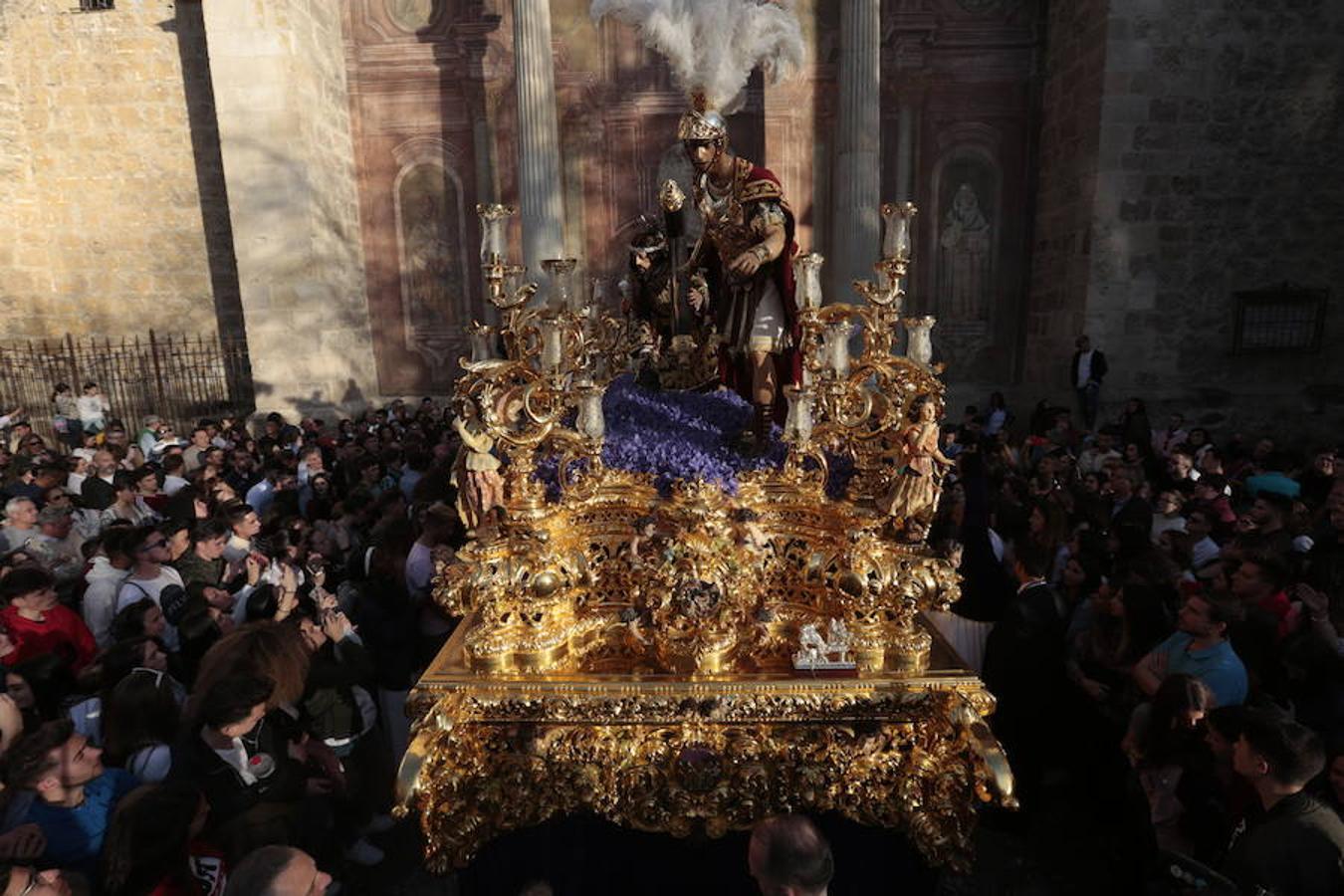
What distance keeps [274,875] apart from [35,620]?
2826mm

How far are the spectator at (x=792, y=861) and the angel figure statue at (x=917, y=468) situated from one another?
153cm

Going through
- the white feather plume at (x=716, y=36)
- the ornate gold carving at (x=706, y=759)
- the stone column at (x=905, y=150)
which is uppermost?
the stone column at (x=905, y=150)

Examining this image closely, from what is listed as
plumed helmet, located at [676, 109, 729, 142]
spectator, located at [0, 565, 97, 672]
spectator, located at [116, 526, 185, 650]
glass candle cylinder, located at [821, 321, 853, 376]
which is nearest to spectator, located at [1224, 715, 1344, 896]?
glass candle cylinder, located at [821, 321, 853, 376]

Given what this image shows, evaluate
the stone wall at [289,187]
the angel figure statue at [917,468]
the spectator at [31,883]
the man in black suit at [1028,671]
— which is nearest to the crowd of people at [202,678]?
the spectator at [31,883]

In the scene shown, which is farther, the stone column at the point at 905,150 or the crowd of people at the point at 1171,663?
the stone column at the point at 905,150

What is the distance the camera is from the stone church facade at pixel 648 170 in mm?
11016

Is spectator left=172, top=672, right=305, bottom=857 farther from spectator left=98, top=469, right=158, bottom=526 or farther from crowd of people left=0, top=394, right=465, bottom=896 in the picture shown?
spectator left=98, top=469, right=158, bottom=526

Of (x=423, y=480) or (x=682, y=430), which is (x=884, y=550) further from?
(x=423, y=480)

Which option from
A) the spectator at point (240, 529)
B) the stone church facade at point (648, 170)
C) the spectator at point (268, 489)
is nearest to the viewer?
the spectator at point (240, 529)

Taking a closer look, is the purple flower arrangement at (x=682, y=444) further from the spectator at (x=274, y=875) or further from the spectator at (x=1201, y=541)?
the spectator at (x=1201, y=541)

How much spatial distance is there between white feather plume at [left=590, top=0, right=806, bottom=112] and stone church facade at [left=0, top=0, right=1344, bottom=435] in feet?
23.6

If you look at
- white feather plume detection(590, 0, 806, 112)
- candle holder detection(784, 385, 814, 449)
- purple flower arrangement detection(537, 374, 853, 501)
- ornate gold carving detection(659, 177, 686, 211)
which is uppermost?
white feather plume detection(590, 0, 806, 112)

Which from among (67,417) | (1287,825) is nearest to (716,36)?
(1287,825)

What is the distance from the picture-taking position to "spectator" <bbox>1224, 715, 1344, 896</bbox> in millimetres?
2229
